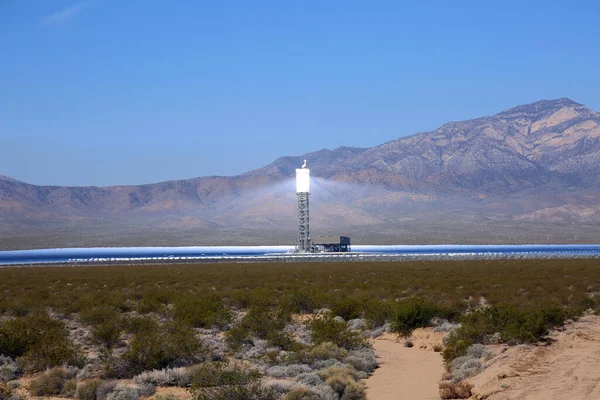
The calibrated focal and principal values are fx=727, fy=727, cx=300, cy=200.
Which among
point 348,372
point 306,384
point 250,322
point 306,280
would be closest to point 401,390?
point 348,372

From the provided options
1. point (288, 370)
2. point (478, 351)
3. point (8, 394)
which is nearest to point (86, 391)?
point (8, 394)

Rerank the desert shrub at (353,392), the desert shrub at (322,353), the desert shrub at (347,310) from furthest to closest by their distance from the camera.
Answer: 1. the desert shrub at (347,310)
2. the desert shrub at (322,353)
3. the desert shrub at (353,392)

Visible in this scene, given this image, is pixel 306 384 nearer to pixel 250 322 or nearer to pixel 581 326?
pixel 250 322

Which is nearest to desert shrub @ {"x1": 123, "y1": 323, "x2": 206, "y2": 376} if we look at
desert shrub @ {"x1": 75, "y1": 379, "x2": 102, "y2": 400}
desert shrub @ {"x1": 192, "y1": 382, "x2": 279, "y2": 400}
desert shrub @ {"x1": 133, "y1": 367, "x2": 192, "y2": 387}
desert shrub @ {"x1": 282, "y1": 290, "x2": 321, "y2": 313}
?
desert shrub @ {"x1": 133, "y1": 367, "x2": 192, "y2": 387}

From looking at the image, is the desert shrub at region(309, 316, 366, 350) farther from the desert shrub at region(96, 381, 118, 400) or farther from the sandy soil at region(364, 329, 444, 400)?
the desert shrub at region(96, 381, 118, 400)

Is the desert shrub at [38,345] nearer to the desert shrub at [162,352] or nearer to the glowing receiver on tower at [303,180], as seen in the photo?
the desert shrub at [162,352]

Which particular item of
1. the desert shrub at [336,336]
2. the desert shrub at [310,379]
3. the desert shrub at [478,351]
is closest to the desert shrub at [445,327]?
the desert shrub at [336,336]

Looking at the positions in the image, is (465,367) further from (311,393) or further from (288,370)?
(311,393)
